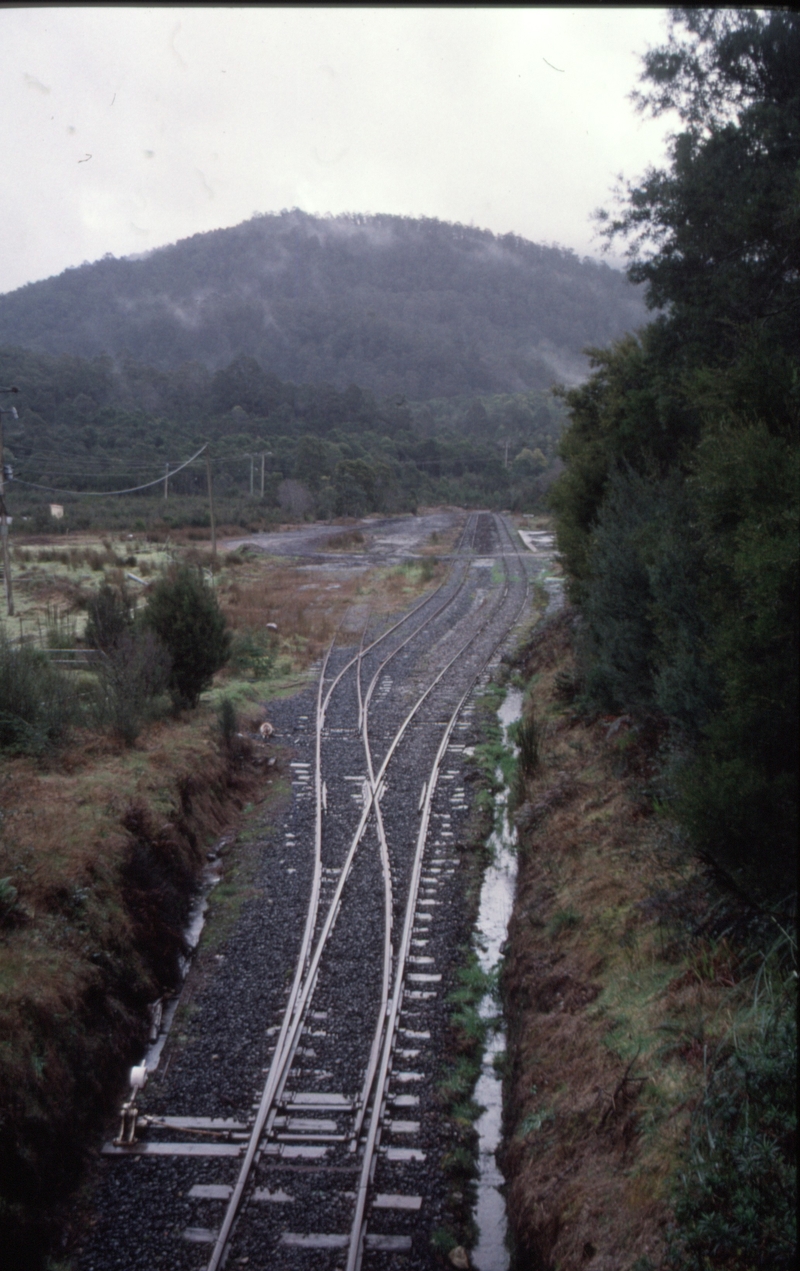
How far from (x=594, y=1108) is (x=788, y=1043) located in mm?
1802

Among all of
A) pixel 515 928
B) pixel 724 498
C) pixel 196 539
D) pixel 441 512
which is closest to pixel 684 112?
pixel 724 498

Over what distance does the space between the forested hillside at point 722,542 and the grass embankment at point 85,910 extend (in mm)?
4029

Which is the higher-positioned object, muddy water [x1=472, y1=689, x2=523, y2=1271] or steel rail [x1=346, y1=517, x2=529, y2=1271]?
steel rail [x1=346, y1=517, x2=529, y2=1271]

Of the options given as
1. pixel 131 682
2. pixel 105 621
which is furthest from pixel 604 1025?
pixel 105 621

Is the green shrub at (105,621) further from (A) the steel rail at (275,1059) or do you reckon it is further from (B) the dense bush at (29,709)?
(A) the steel rail at (275,1059)

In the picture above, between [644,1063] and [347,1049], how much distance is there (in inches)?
97.0

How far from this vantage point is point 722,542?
7.03 meters

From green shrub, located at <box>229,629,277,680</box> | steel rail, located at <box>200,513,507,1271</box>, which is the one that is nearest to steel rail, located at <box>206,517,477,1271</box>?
steel rail, located at <box>200,513,507,1271</box>

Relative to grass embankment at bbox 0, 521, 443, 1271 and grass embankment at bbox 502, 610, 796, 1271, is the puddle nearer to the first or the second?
grass embankment at bbox 0, 521, 443, 1271

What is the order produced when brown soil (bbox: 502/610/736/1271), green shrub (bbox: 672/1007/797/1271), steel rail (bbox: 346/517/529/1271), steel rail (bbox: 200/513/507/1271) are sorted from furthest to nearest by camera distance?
steel rail (bbox: 200/513/507/1271) < steel rail (bbox: 346/517/529/1271) < brown soil (bbox: 502/610/736/1271) < green shrub (bbox: 672/1007/797/1271)

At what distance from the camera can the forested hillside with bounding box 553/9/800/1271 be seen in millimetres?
4043

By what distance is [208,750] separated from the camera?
41.6 ft

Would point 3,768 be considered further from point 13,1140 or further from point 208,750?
point 13,1140

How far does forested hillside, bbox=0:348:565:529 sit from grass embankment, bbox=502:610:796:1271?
5460 centimetres
